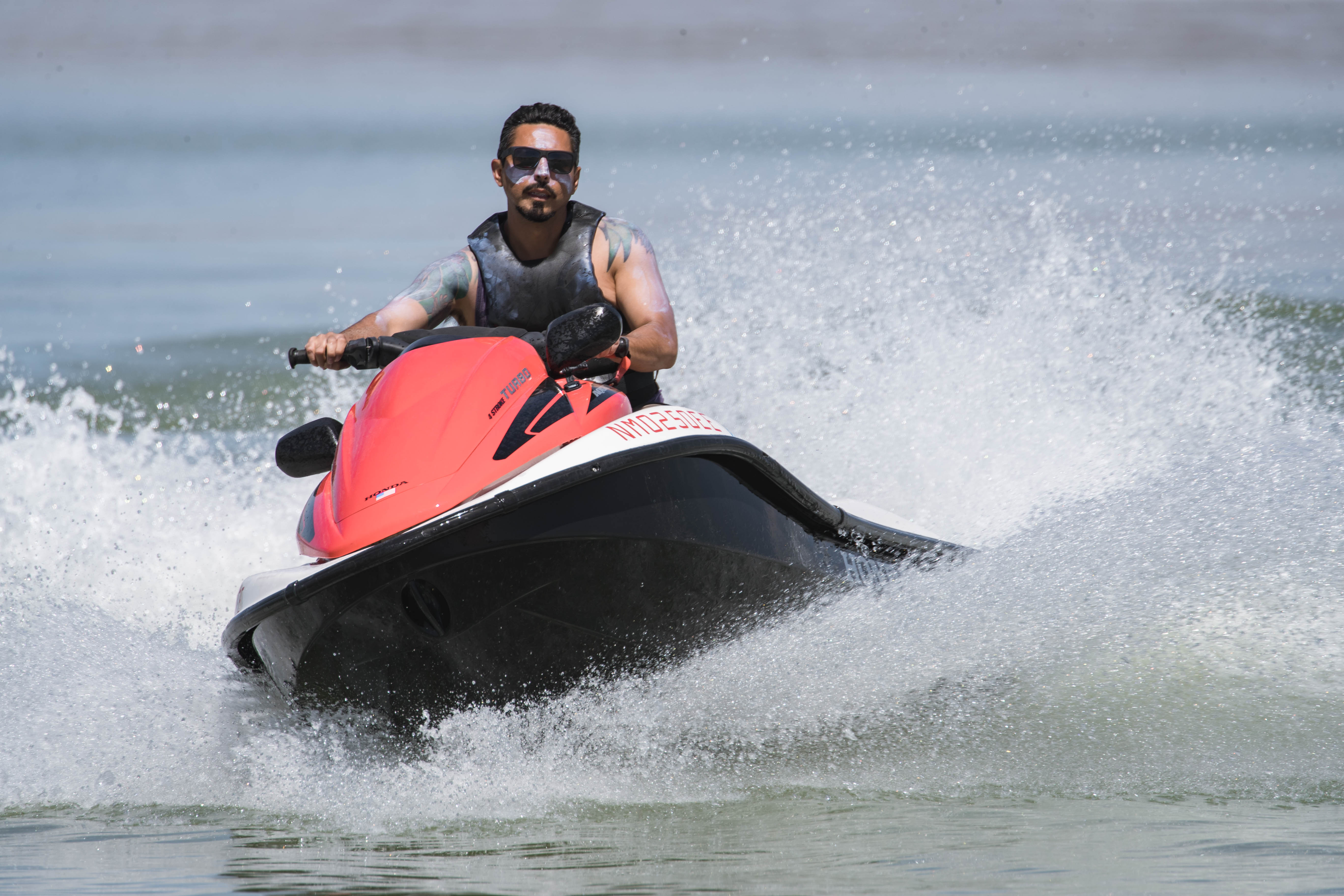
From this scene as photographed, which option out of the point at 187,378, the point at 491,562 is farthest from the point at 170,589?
the point at 187,378

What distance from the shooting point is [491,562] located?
2674 mm

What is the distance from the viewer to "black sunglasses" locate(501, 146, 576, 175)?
3.63 meters

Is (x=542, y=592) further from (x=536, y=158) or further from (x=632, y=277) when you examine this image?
(x=536, y=158)

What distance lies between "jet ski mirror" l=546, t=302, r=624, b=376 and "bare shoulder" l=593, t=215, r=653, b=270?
77cm

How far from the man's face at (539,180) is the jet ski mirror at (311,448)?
89 cm

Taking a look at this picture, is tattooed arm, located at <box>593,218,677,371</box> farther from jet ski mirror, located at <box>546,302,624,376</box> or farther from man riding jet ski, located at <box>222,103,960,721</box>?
jet ski mirror, located at <box>546,302,624,376</box>

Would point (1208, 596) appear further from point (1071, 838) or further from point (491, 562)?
point (491, 562)

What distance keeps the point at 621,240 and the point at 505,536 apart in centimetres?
135

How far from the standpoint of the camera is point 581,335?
2.94m

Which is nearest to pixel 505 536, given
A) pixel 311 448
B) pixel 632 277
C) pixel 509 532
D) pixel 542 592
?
pixel 509 532

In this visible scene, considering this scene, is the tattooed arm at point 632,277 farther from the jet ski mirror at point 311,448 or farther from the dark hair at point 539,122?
the jet ski mirror at point 311,448

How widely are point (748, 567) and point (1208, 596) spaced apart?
1426mm

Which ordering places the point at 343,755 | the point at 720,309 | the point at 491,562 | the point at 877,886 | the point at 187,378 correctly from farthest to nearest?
the point at 187,378, the point at 720,309, the point at 343,755, the point at 491,562, the point at 877,886

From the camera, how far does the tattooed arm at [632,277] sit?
12.0 feet
